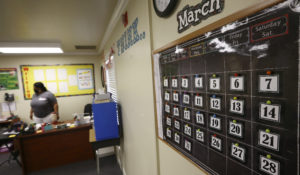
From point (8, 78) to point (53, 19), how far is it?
12.0ft

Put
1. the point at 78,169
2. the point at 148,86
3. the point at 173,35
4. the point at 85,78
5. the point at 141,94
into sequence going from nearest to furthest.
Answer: the point at 173,35, the point at 148,86, the point at 141,94, the point at 78,169, the point at 85,78

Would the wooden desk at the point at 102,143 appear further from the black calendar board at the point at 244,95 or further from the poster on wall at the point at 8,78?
the poster on wall at the point at 8,78

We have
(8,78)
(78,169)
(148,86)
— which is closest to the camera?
(148,86)

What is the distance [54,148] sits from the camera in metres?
3.21

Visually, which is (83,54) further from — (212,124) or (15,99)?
(212,124)

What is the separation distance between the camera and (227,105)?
0.64 meters

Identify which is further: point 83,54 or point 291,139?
point 83,54

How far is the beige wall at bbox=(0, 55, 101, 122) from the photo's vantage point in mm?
4551

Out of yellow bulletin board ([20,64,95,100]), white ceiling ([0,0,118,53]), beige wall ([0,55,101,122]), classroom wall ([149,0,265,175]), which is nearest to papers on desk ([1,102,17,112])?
beige wall ([0,55,101,122])

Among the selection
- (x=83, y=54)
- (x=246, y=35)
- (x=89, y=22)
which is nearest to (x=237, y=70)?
(x=246, y=35)

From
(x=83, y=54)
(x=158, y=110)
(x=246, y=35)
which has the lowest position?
(x=158, y=110)

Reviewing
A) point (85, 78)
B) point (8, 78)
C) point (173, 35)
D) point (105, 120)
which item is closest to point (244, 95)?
point (173, 35)

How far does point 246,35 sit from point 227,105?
293 millimetres

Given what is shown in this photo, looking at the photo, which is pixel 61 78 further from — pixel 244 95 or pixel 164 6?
pixel 244 95
